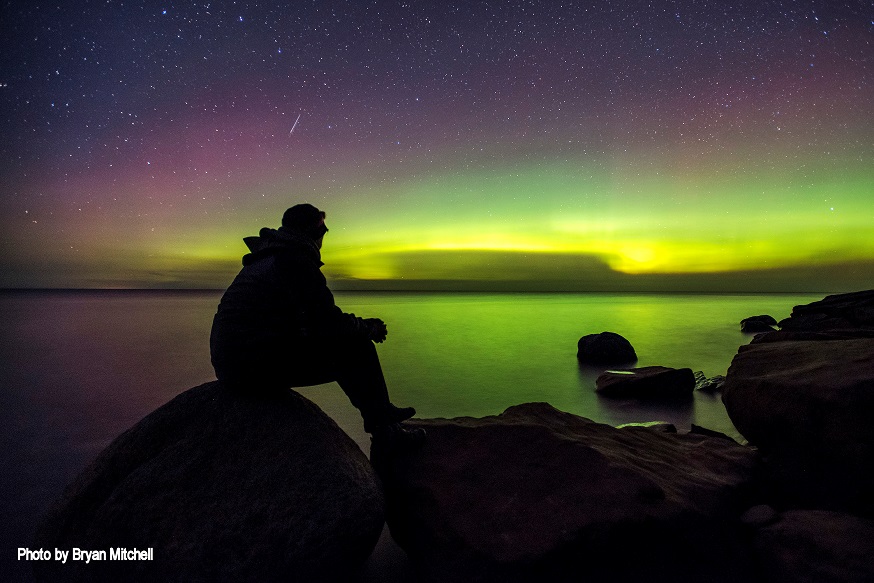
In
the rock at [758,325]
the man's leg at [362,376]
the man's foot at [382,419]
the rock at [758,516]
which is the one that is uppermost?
the man's leg at [362,376]

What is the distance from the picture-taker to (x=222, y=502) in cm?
Result: 250

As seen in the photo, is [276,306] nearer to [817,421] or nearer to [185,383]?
[817,421]

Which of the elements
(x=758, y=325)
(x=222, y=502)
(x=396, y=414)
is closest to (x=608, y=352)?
(x=396, y=414)

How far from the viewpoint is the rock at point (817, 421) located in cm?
287

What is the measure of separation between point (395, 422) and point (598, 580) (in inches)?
70.5

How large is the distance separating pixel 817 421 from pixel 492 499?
2.49 metres

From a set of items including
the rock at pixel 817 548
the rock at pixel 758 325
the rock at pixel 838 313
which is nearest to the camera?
the rock at pixel 817 548

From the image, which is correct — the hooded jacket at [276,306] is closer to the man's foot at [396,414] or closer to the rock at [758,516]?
the man's foot at [396,414]

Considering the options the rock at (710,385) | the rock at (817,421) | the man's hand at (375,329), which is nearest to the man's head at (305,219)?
the man's hand at (375,329)

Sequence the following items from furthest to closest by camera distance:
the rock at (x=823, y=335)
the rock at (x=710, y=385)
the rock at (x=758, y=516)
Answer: the rock at (x=710, y=385) < the rock at (x=823, y=335) < the rock at (x=758, y=516)

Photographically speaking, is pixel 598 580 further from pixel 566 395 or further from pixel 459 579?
pixel 566 395

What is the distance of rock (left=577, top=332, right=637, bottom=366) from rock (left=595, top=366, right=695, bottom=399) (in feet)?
13.2

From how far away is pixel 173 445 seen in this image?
112 inches

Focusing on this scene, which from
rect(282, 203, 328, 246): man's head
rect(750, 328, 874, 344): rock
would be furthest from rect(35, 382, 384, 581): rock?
rect(750, 328, 874, 344): rock
